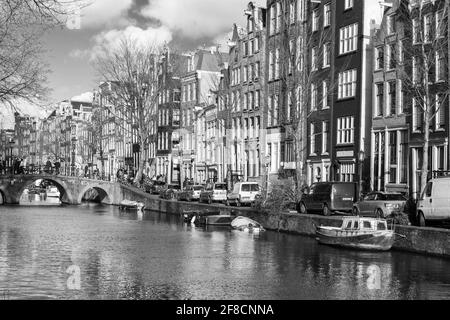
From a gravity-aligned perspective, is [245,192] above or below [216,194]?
above

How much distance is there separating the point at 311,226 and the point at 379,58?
1767cm

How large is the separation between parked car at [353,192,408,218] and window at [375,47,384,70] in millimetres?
15479

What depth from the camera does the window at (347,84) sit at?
59.2 metres

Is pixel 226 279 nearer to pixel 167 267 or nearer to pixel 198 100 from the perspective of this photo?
pixel 167 267

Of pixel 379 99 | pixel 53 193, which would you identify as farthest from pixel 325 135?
pixel 53 193

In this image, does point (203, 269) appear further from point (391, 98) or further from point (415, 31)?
point (391, 98)

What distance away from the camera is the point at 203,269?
3111 cm

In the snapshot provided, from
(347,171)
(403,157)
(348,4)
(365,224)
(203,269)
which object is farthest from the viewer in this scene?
(348,4)

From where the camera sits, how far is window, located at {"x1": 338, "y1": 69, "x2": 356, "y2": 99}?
59156mm

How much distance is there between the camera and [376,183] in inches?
2148

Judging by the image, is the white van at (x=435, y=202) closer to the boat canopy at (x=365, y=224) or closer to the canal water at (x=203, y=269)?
the boat canopy at (x=365, y=224)

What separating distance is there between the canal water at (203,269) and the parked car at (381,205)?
382 cm

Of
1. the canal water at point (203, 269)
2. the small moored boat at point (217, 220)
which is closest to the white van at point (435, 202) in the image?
the canal water at point (203, 269)
